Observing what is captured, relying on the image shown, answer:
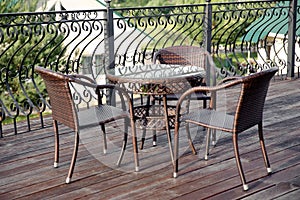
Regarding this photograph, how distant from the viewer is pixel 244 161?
3857mm

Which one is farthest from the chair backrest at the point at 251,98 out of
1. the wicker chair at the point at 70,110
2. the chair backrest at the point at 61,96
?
the chair backrest at the point at 61,96

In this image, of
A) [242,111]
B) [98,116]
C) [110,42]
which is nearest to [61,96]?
[98,116]

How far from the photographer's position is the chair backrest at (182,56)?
4.62 meters

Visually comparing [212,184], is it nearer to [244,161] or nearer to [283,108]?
[244,161]

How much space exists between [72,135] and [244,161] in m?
1.75

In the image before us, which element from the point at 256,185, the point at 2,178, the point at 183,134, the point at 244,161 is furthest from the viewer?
the point at 183,134

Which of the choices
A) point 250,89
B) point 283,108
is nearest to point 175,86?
point 250,89

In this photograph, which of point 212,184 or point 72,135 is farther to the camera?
point 72,135

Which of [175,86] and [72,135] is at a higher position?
[175,86]

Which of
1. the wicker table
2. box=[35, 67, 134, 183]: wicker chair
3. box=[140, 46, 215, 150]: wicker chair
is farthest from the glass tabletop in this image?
box=[140, 46, 215, 150]: wicker chair

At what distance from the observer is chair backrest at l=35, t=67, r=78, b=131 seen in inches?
130

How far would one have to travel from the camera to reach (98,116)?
3676mm

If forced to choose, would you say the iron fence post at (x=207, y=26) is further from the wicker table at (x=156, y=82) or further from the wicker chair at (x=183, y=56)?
the wicker table at (x=156, y=82)

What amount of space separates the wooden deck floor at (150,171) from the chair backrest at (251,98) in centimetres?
45
